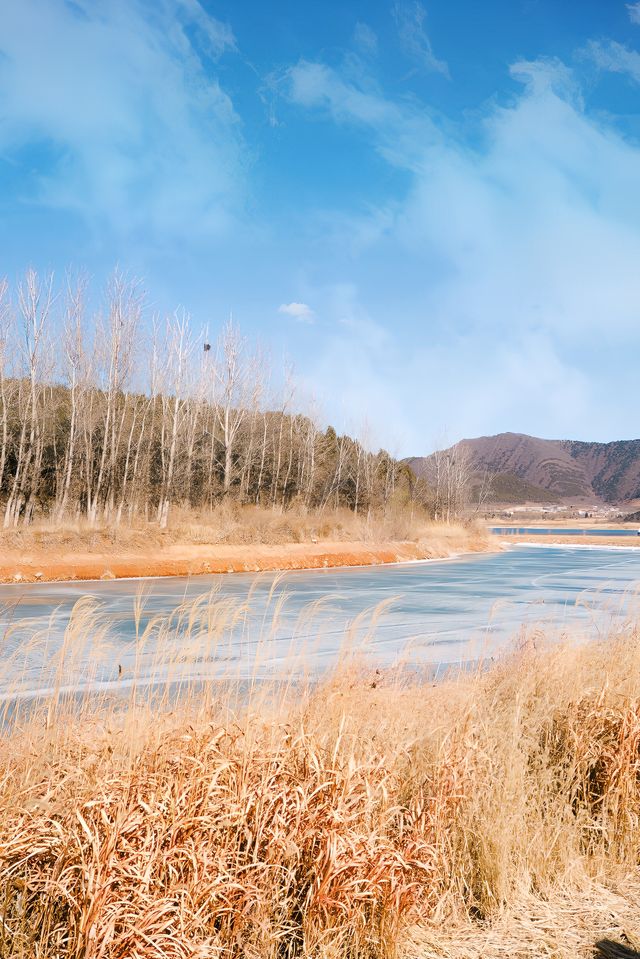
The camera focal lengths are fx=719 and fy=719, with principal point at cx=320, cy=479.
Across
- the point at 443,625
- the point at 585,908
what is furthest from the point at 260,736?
the point at 443,625

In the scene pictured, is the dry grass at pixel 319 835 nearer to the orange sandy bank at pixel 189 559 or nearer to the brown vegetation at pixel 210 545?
the orange sandy bank at pixel 189 559

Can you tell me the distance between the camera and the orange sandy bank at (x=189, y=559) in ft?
69.1

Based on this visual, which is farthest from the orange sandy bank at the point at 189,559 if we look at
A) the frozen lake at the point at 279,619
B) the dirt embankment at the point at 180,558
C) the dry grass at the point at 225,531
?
the frozen lake at the point at 279,619

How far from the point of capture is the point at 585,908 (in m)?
3.59

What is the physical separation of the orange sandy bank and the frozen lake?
1.51 meters

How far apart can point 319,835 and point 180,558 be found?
22566 mm

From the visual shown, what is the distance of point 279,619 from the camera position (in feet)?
41.2

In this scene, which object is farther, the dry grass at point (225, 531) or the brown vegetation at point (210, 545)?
the dry grass at point (225, 531)

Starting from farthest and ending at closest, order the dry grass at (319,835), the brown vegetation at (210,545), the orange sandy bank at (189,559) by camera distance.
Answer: the brown vegetation at (210,545) → the orange sandy bank at (189,559) → the dry grass at (319,835)

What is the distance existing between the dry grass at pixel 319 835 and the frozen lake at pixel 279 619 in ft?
2.35

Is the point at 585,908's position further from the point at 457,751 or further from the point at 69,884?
the point at 69,884

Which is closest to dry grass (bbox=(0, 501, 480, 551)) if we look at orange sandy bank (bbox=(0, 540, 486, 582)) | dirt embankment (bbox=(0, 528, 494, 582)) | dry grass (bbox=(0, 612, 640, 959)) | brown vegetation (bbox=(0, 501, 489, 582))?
brown vegetation (bbox=(0, 501, 489, 582))

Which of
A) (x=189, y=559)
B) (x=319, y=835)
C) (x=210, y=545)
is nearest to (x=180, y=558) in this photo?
(x=189, y=559)

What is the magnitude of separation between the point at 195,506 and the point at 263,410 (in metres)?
9.36
